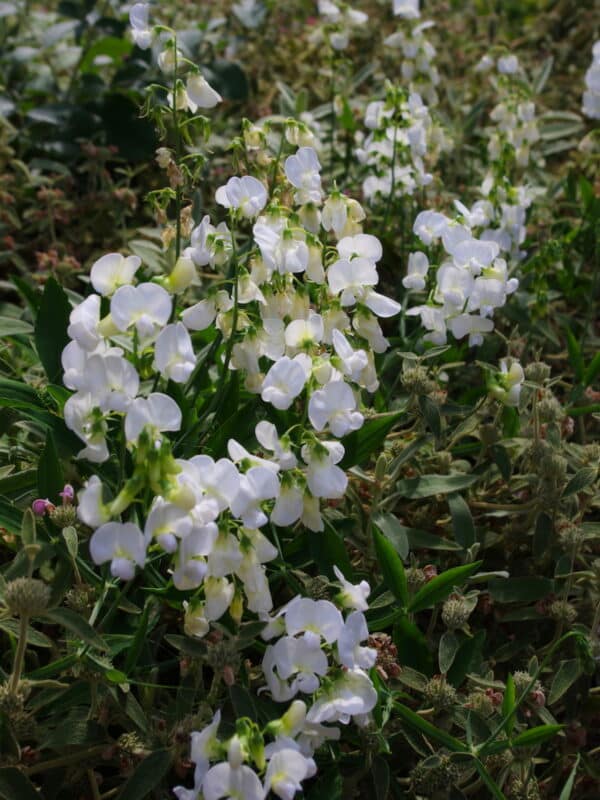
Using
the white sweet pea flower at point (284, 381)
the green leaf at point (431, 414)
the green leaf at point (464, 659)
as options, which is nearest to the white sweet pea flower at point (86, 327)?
the white sweet pea flower at point (284, 381)

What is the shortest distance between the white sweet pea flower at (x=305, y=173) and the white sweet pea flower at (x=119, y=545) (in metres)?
0.71

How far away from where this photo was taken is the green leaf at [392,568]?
1.61 meters

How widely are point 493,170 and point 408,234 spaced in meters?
0.29

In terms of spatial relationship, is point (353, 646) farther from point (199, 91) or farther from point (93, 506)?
point (199, 91)

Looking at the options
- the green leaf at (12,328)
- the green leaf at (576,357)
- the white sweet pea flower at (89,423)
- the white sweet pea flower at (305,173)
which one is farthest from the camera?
the green leaf at (576,357)

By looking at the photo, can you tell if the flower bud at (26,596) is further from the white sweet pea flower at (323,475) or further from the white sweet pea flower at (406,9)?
the white sweet pea flower at (406,9)

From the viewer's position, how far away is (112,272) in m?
1.41

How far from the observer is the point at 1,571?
1.67m

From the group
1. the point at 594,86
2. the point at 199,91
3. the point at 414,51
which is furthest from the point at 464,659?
the point at 414,51

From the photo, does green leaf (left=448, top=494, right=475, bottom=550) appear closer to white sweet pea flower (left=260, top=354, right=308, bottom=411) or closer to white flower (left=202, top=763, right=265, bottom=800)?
white sweet pea flower (left=260, top=354, right=308, bottom=411)

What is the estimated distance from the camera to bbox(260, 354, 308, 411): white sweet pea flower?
55.3 inches

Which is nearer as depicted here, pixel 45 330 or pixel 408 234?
pixel 45 330

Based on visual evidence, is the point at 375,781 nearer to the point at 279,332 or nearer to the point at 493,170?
the point at 279,332

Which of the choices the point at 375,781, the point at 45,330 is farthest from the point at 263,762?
the point at 45,330
